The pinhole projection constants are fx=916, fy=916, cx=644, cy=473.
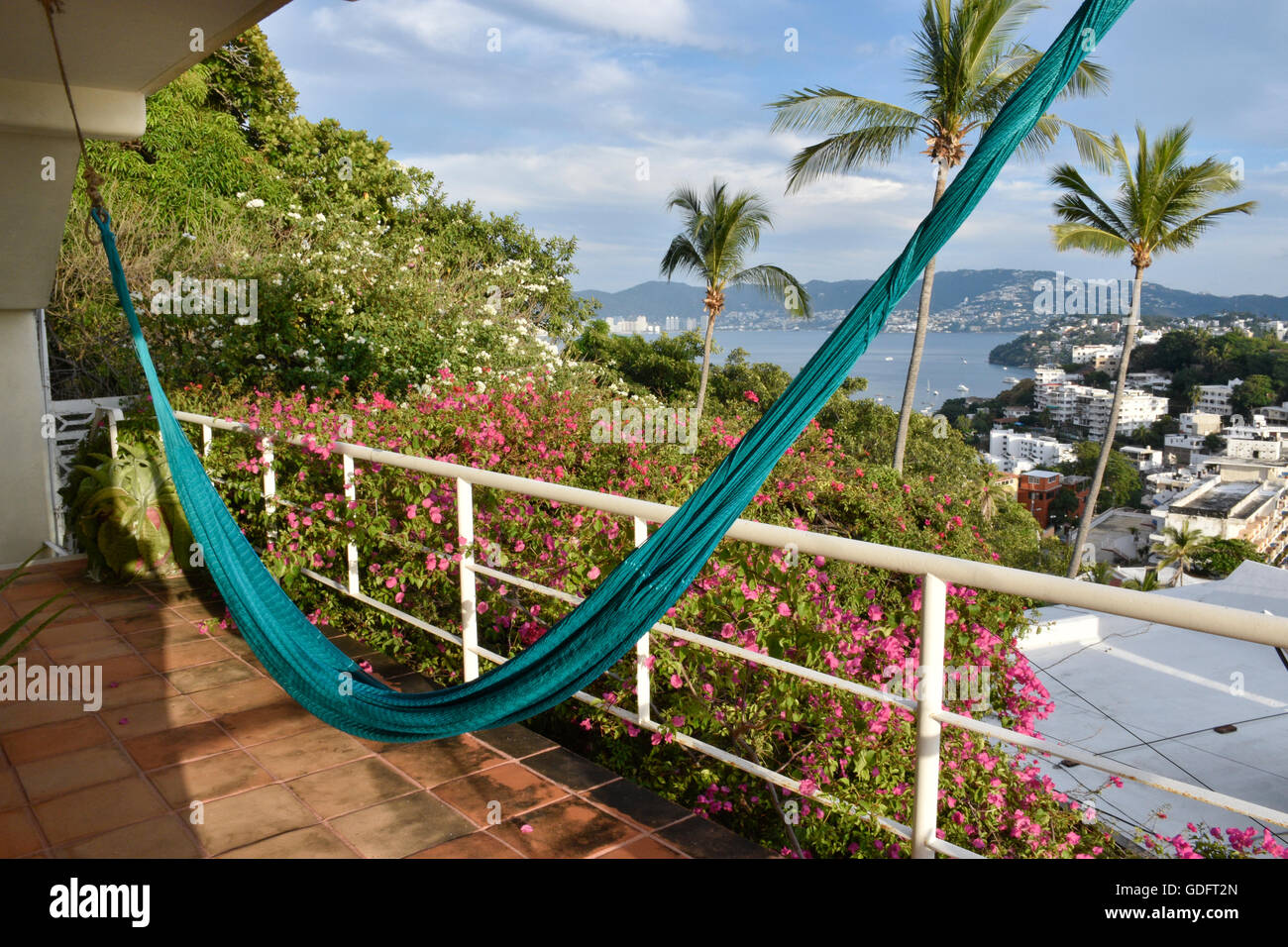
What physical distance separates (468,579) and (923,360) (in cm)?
1661

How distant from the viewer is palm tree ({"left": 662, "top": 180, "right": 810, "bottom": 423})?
18719 mm

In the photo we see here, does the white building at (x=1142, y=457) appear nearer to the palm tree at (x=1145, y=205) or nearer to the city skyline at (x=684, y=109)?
the city skyline at (x=684, y=109)

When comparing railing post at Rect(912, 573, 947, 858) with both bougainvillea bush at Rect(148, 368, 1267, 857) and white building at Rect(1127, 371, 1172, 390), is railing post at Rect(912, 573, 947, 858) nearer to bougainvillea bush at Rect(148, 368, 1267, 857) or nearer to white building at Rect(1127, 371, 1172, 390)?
bougainvillea bush at Rect(148, 368, 1267, 857)

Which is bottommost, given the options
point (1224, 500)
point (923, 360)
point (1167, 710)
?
point (1224, 500)

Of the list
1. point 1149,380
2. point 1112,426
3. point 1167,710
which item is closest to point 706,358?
point 1112,426

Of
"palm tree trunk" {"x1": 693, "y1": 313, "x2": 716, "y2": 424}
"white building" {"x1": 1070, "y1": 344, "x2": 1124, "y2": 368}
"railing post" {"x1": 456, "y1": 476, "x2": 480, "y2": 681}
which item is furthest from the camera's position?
"white building" {"x1": 1070, "y1": 344, "x2": 1124, "y2": 368}

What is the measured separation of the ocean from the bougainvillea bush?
8086mm

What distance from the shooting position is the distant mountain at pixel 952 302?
1959 cm

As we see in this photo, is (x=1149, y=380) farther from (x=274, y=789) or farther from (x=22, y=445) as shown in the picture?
(x=274, y=789)

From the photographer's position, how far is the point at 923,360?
58.2 ft

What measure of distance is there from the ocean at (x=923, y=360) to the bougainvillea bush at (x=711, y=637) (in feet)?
26.5

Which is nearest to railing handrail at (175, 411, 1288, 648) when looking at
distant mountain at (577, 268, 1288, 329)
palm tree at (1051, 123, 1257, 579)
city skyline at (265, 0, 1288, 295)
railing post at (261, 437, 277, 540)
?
city skyline at (265, 0, 1288, 295)

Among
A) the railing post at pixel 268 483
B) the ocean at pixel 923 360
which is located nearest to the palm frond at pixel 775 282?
the ocean at pixel 923 360
